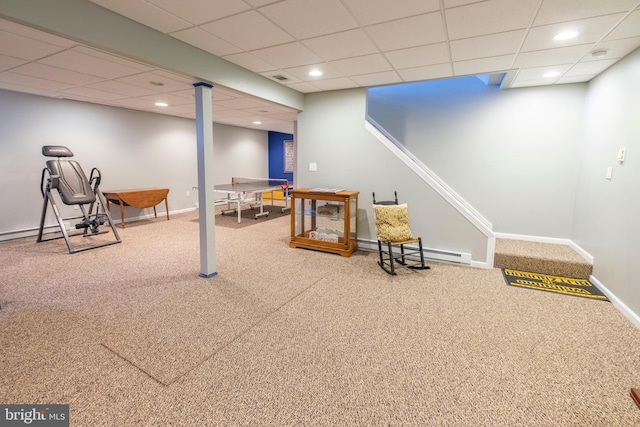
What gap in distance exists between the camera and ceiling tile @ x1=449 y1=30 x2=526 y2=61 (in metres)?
2.56

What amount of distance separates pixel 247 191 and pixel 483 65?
439 centimetres

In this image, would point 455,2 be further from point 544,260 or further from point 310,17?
point 544,260

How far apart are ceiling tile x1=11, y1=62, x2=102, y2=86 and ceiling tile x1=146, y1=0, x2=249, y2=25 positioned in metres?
1.92

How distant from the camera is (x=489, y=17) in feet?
7.37

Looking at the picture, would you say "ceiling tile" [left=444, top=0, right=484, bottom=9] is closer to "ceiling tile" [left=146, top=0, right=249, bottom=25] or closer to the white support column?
"ceiling tile" [left=146, top=0, right=249, bottom=25]

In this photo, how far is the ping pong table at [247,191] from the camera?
6.26 metres

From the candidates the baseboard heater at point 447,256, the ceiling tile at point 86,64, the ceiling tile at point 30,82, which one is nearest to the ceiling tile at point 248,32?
the ceiling tile at point 86,64

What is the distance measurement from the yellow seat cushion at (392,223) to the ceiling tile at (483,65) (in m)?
1.73

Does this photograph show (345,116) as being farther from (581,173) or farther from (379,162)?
(581,173)

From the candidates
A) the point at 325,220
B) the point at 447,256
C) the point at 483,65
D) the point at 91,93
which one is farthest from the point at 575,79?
the point at 91,93

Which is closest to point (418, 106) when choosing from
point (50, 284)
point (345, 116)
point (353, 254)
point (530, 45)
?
point (345, 116)

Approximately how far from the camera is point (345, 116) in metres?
4.42

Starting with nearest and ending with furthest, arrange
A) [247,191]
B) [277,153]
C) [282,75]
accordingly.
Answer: [282,75], [247,191], [277,153]
